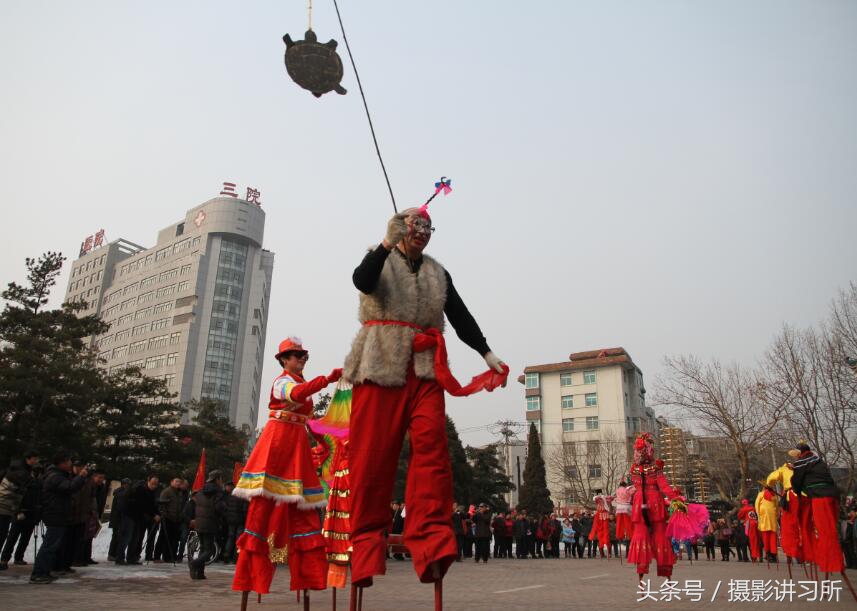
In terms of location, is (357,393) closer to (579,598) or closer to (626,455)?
(579,598)

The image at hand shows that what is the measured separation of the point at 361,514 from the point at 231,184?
104631 millimetres

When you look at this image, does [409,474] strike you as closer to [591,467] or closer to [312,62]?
[312,62]

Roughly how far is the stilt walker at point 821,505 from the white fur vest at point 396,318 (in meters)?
6.57

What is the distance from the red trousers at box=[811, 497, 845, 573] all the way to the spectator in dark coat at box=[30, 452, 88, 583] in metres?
9.59

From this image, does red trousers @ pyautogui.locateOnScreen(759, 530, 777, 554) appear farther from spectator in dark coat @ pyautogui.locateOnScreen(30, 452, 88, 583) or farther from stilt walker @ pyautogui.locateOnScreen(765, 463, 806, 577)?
spectator in dark coat @ pyautogui.locateOnScreen(30, 452, 88, 583)

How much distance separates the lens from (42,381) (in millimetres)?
22719

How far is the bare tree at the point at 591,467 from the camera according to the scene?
5750 centimetres

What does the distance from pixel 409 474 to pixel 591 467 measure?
60.2 m

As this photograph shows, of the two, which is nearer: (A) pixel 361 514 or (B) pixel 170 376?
(A) pixel 361 514

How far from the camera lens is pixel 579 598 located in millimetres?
7230

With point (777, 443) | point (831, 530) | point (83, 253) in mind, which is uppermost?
point (83, 253)

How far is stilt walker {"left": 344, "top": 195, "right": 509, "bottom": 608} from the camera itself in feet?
11.1

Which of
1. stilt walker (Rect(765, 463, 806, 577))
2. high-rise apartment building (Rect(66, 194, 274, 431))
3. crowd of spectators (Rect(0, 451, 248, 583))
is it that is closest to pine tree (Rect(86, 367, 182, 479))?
crowd of spectators (Rect(0, 451, 248, 583))

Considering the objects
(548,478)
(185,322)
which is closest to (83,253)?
(185,322)
